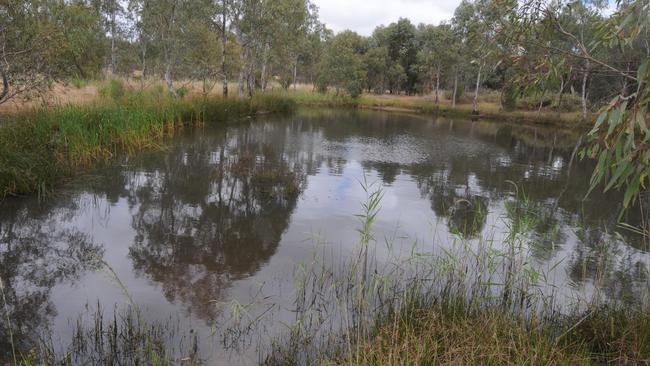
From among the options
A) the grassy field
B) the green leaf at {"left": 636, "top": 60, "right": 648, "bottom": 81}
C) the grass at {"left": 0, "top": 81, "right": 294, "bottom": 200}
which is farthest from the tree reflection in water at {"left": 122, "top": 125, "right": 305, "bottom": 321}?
the grassy field

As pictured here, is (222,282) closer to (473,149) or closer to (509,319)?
(509,319)

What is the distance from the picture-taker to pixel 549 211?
410 inches

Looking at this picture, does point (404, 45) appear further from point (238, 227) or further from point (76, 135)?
point (238, 227)

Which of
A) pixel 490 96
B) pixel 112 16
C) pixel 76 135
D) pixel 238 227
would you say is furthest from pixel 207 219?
A: pixel 490 96

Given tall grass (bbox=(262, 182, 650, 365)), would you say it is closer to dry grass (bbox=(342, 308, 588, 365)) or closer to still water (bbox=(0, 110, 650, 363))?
dry grass (bbox=(342, 308, 588, 365))

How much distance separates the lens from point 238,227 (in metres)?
8.12

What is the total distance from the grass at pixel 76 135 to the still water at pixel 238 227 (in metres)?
0.50

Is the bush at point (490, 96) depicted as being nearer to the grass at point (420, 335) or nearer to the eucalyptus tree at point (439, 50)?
the eucalyptus tree at point (439, 50)

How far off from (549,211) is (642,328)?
694 cm

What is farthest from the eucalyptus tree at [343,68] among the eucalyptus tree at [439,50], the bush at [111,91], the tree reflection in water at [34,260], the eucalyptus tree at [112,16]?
the tree reflection in water at [34,260]

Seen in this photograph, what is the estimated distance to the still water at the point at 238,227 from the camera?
5.33m

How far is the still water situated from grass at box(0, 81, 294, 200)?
50 cm

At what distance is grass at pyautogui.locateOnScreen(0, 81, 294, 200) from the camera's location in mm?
8562

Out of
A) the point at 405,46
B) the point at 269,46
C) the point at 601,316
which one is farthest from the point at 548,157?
the point at 405,46
